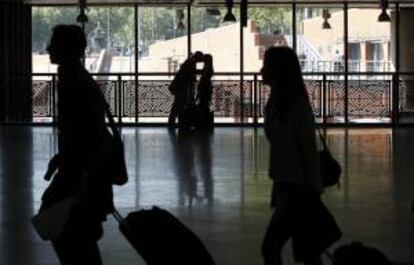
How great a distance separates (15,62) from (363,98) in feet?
28.3

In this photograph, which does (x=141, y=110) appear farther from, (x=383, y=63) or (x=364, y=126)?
(x=383, y=63)

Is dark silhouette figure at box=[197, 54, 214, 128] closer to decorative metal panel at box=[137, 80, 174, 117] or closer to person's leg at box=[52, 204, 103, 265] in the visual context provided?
decorative metal panel at box=[137, 80, 174, 117]

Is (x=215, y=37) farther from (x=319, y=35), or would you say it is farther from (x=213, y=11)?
(x=319, y=35)

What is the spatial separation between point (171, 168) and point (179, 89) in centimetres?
734

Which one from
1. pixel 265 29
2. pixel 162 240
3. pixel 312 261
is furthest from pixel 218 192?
pixel 265 29

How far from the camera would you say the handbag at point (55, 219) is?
5156 millimetres

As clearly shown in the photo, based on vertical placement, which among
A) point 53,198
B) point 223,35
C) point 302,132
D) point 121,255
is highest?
point 223,35

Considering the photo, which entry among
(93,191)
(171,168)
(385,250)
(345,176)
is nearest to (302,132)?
(93,191)

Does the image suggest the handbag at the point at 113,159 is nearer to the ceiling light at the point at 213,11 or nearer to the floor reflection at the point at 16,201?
the floor reflection at the point at 16,201

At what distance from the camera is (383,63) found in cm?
2627

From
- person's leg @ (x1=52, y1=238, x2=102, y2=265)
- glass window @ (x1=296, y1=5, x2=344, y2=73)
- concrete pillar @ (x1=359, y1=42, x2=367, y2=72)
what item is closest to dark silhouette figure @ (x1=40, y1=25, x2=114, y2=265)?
person's leg @ (x1=52, y1=238, x2=102, y2=265)

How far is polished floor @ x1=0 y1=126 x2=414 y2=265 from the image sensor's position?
25.1 feet

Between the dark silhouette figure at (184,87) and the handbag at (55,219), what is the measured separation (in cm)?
1523

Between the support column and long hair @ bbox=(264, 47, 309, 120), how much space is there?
18.6m
